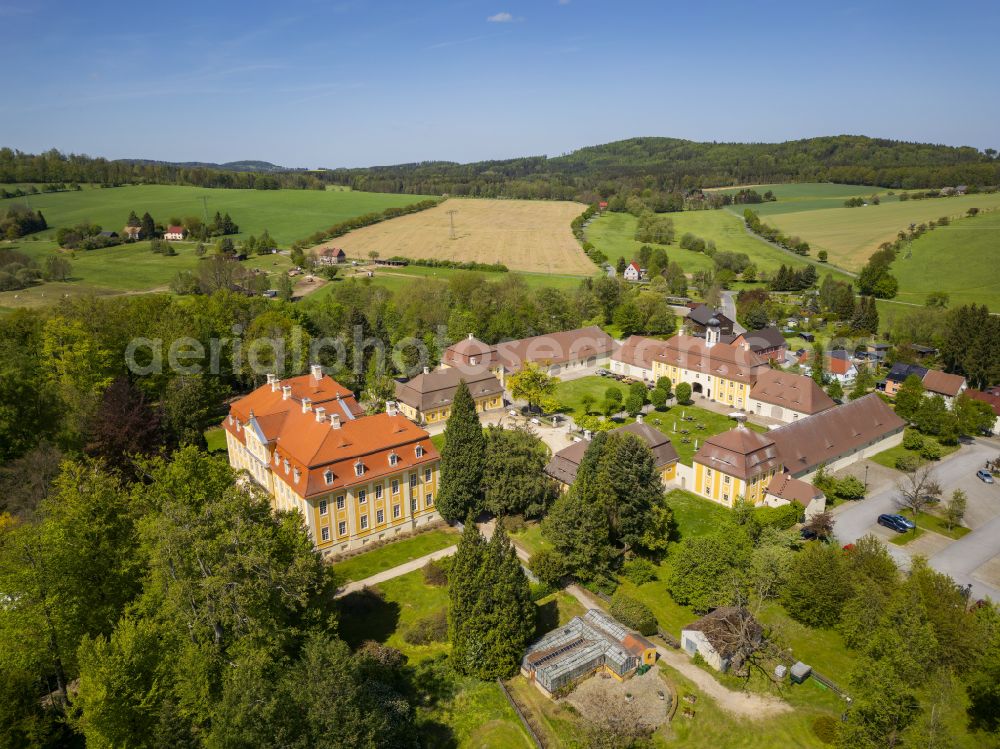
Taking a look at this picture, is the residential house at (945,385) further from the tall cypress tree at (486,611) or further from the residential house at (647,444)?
the tall cypress tree at (486,611)

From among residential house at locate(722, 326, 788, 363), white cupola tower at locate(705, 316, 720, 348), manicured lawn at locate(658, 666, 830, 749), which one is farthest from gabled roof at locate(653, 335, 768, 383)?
manicured lawn at locate(658, 666, 830, 749)

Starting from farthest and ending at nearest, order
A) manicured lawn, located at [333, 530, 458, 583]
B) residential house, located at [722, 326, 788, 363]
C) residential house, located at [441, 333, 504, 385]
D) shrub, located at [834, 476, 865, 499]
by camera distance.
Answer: residential house, located at [722, 326, 788, 363]
residential house, located at [441, 333, 504, 385]
shrub, located at [834, 476, 865, 499]
manicured lawn, located at [333, 530, 458, 583]

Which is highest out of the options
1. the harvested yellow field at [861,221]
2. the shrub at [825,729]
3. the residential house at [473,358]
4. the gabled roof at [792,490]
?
the harvested yellow field at [861,221]

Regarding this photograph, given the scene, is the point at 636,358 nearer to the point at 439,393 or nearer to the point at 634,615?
the point at 439,393

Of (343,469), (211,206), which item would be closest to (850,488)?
(343,469)

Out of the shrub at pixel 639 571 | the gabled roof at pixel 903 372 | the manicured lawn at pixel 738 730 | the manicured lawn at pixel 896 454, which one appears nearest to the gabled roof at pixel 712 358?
the manicured lawn at pixel 896 454

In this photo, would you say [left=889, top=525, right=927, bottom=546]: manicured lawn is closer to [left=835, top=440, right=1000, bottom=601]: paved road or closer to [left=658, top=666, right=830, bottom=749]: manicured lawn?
[left=835, top=440, right=1000, bottom=601]: paved road
